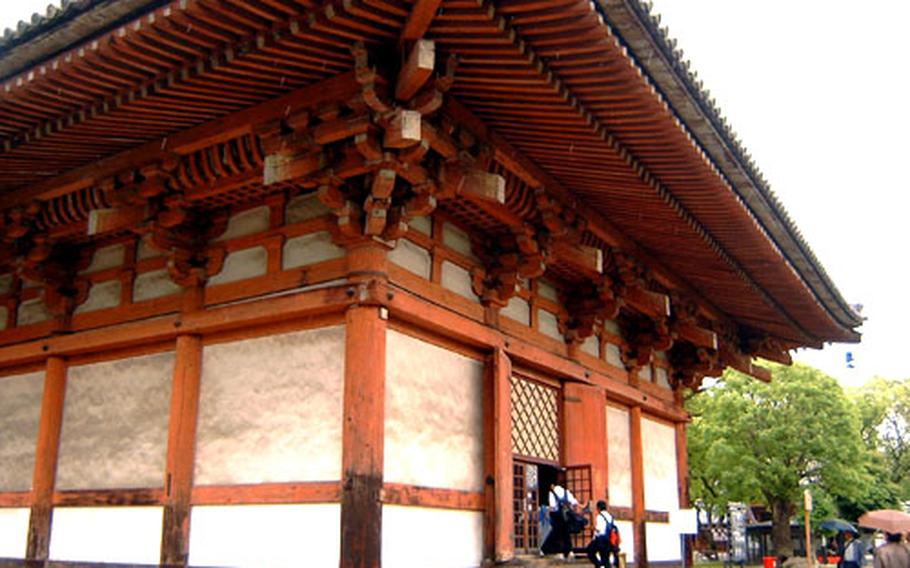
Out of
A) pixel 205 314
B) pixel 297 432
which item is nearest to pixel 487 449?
pixel 297 432

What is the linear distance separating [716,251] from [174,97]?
6393 mm

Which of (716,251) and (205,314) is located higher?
(716,251)

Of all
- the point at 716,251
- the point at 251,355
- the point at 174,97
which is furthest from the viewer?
the point at 716,251

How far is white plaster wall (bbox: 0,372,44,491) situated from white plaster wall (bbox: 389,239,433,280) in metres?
4.49

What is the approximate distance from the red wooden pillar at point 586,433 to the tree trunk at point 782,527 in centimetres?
2176

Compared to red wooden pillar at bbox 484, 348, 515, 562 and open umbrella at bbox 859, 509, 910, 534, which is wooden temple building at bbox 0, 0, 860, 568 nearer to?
red wooden pillar at bbox 484, 348, 515, 562

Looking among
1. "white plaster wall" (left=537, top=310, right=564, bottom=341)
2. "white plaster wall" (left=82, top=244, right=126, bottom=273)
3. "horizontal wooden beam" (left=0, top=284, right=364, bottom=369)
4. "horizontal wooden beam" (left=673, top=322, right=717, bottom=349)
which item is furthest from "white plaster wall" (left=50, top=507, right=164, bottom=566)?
"horizontal wooden beam" (left=673, top=322, right=717, bottom=349)

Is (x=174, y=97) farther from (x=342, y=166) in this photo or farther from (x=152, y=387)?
(x=152, y=387)

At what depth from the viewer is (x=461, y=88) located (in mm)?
6703

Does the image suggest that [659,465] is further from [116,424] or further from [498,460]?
[116,424]

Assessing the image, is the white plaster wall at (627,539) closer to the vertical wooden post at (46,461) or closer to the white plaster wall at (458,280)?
the white plaster wall at (458,280)

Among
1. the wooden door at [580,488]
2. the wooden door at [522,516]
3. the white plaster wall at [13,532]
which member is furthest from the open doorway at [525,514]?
the white plaster wall at [13,532]

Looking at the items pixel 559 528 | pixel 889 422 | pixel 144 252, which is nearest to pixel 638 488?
pixel 559 528

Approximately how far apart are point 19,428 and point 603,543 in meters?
6.47
